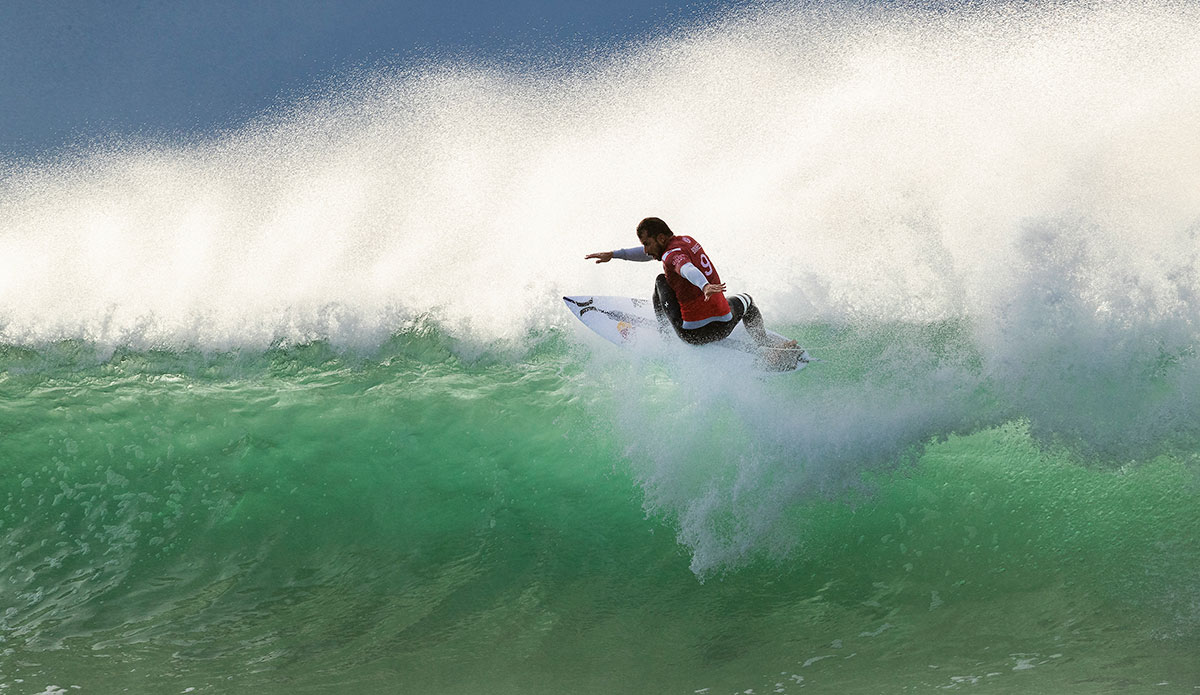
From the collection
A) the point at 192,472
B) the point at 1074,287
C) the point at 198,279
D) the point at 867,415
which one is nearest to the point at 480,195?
→ the point at 198,279

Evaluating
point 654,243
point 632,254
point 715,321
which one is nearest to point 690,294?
point 715,321

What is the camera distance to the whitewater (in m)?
4.78

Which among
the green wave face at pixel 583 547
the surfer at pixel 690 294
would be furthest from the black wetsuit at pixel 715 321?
the green wave face at pixel 583 547

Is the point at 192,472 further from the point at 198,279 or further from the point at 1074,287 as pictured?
the point at 1074,287

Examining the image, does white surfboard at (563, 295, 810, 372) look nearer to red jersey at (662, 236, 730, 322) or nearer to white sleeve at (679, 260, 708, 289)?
red jersey at (662, 236, 730, 322)

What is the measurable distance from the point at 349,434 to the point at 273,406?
66cm

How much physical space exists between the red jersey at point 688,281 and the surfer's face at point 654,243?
3 centimetres

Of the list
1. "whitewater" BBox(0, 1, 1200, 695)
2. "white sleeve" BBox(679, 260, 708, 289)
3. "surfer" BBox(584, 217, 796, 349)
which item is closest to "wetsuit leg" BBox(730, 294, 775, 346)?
"surfer" BBox(584, 217, 796, 349)

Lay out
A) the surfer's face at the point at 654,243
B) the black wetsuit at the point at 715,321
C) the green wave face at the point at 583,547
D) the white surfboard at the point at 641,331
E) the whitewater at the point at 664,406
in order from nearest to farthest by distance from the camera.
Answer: the green wave face at the point at 583,547
the whitewater at the point at 664,406
the surfer's face at the point at 654,243
the black wetsuit at the point at 715,321
the white surfboard at the point at 641,331

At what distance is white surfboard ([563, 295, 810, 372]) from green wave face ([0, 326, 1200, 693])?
0.14 meters

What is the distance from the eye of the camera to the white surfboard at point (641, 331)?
527cm

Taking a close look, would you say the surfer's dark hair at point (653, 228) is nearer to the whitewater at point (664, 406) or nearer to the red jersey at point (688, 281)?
the red jersey at point (688, 281)

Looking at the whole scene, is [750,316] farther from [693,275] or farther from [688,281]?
[693,275]

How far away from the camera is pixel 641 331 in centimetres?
565
